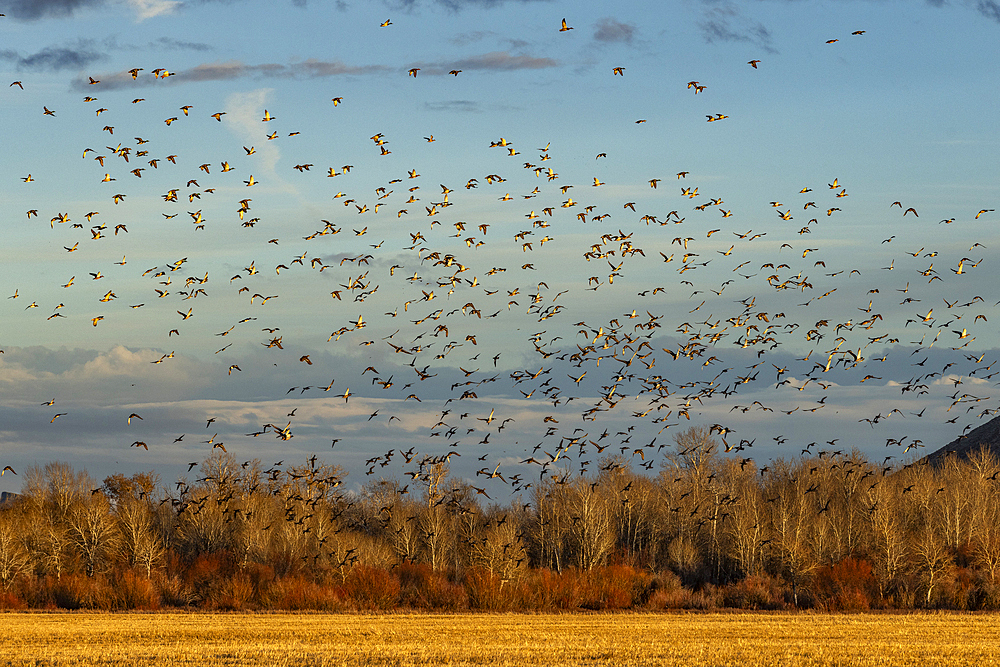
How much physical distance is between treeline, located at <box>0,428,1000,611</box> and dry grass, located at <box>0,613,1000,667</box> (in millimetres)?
8092

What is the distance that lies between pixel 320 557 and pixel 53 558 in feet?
70.3

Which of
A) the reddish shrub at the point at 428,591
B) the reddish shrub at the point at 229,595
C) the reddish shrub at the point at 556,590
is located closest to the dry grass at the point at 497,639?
the reddish shrub at the point at 229,595

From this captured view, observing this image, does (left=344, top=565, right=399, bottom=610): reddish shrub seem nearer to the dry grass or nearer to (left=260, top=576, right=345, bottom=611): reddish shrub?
(left=260, top=576, right=345, bottom=611): reddish shrub

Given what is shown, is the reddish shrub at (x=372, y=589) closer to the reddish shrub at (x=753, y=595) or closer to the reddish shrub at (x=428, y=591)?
the reddish shrub at (x=428, y=591)

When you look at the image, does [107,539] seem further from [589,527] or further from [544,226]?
[544,226]

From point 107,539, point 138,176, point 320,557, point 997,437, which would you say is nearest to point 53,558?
point 107,539

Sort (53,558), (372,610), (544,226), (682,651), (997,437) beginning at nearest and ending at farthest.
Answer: (682,651)
(544,226)
(372,610)
(53,558)
(997,437)

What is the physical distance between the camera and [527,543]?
95.4 meters

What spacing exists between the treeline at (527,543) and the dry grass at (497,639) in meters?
8.09

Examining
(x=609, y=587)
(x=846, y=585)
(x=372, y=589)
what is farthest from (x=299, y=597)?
(x=846, y=585)

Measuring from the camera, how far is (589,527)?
88.4m

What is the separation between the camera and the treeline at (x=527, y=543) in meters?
74.1

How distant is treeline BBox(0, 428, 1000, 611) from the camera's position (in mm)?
74125

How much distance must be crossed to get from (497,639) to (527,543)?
47.4 metres
